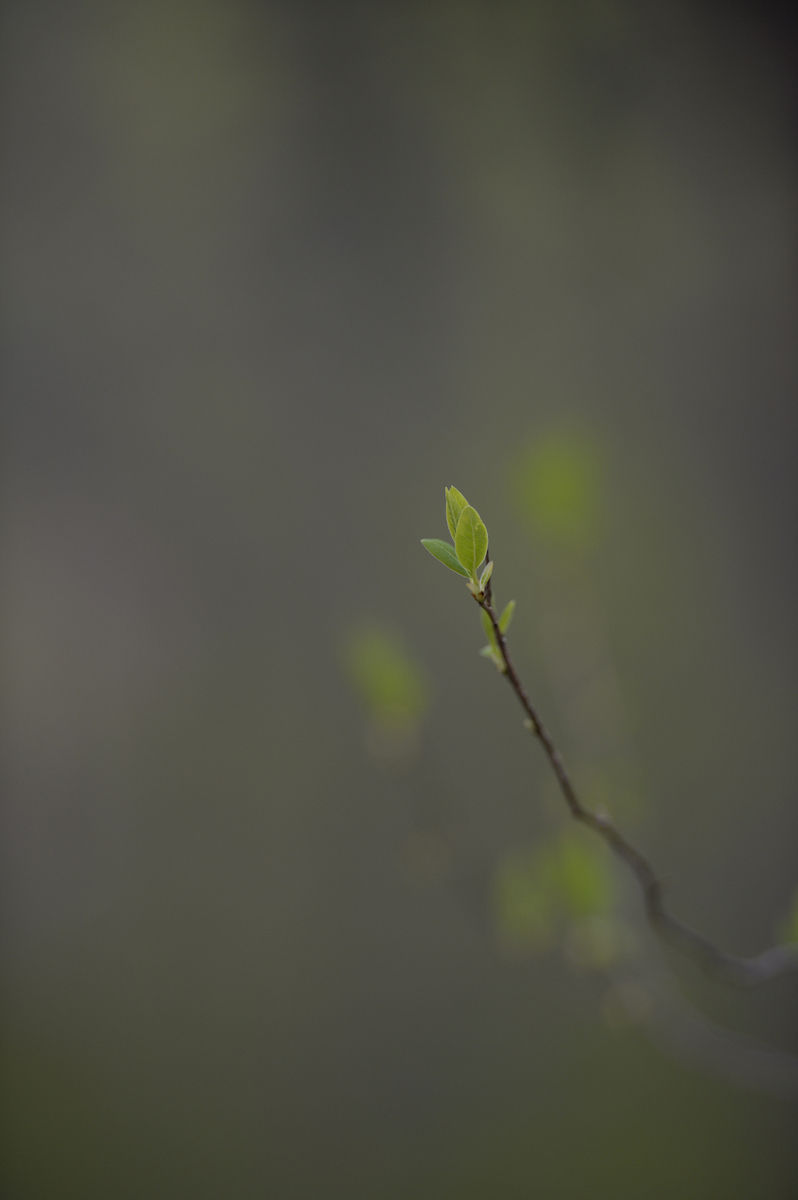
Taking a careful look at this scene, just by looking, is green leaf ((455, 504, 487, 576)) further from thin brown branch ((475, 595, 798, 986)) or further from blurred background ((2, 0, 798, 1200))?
blurred background ((2, 0, 798, 1200))

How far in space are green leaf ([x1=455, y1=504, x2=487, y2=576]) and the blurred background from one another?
0.44 m

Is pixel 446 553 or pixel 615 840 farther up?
pixel 446 553

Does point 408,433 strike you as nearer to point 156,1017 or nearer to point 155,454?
point 155,454

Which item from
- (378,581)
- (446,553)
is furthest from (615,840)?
(378,581)

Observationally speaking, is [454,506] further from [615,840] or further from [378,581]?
[378,581]

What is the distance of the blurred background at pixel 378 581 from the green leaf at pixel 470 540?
0.44 metres

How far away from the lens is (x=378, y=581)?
953mm

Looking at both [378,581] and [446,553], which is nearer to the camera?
[446,553]

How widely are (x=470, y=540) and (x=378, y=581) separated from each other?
0.69 meters

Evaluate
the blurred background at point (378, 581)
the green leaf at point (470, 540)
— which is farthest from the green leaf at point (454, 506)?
the blurred background at point (378, 581)

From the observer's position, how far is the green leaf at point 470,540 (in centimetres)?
26

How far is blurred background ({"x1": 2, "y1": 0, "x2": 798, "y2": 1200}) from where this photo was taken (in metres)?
0.82

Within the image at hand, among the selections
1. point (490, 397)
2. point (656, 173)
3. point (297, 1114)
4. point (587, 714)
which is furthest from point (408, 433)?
point (297, 1114)

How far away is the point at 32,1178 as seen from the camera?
792 mm
